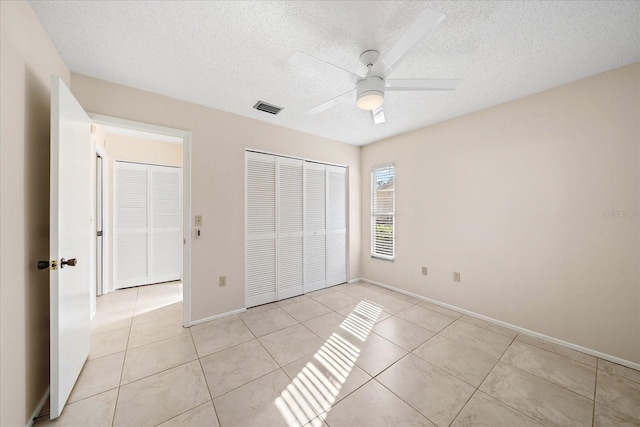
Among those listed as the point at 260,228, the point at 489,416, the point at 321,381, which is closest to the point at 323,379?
the point at 321,381

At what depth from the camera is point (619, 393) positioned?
5.32 ft

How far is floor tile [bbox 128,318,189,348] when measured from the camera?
2.26 m

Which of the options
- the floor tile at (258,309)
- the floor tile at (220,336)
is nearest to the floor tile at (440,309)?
the floor tile at (258,309)

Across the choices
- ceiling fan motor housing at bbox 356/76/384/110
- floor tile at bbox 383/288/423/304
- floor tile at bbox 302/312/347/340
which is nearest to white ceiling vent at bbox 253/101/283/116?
ceiling fan motor housing at bbox 356/76/384/110

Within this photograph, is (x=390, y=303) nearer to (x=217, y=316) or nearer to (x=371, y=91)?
(x=217, y=316)

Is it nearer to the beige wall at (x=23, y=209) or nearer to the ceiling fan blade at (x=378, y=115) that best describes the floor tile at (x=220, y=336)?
the beige wall at (x=23, y=209)

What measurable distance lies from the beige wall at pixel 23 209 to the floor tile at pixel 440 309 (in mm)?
3661

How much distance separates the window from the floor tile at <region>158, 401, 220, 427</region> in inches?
121

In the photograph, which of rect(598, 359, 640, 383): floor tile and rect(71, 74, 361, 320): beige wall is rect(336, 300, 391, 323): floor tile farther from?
rect(598, 359, 640, 383): floor tile

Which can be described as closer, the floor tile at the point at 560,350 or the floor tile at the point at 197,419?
the floor tile at the point at 197,419

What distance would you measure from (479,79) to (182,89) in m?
2.93

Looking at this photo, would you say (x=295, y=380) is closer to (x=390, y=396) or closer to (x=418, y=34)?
(x=390, y=396)

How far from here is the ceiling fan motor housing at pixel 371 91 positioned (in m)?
1.65

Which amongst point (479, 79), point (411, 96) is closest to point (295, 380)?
point (411, 96)
